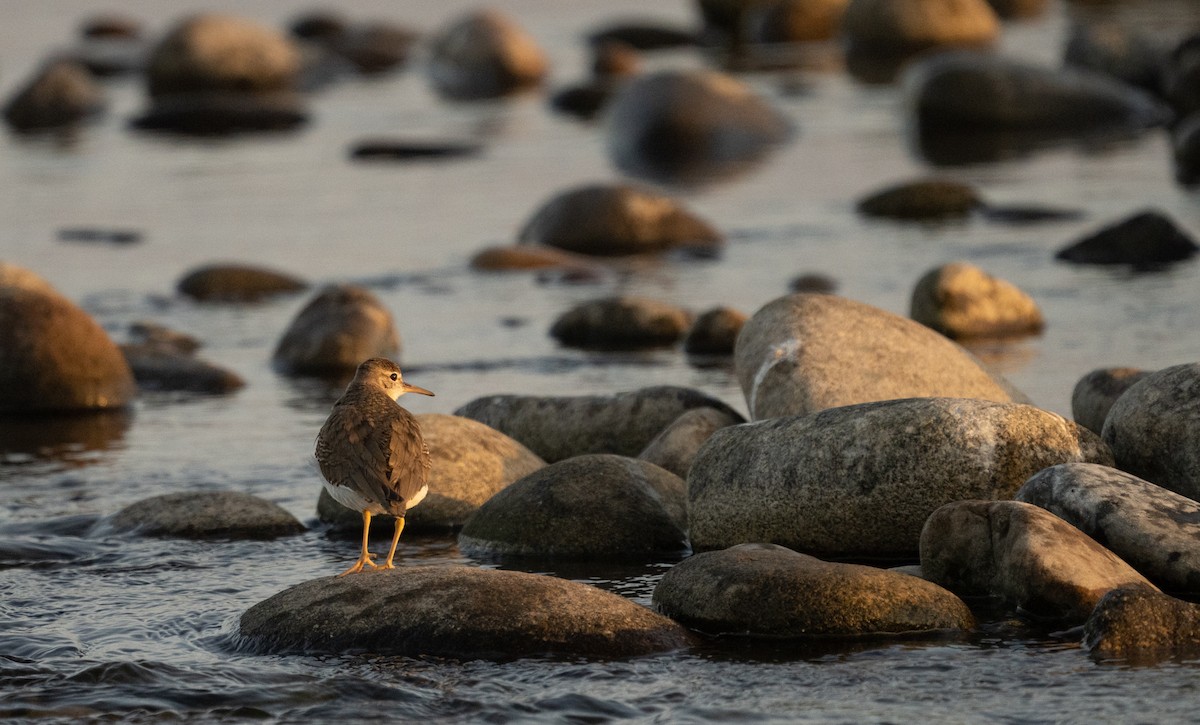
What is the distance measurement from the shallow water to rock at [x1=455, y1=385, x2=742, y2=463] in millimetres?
1280

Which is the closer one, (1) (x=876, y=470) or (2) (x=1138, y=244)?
(1) (x=876, y=470)

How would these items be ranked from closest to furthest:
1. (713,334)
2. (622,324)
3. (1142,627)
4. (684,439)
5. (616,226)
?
(1142,627) < (684,439) < (713,334) < (622,324) < (616,226)

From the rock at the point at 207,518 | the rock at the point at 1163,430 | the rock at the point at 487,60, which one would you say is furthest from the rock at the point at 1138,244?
the rock at the point at 487,60

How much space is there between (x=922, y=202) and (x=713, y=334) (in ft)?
20.8

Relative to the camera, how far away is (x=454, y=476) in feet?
33.9

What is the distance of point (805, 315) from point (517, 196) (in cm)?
1185

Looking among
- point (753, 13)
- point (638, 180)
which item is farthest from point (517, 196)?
point (753, 13)

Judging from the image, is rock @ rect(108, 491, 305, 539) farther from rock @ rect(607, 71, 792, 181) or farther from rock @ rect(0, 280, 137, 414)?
rock @ rect(607, 71, 792, 181)

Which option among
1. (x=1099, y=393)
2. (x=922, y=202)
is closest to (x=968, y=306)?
(x=1099, y=393)

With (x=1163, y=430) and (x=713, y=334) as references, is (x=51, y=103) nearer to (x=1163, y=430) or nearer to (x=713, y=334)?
(x=713, y=334)

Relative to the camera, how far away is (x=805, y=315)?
36.0 feet

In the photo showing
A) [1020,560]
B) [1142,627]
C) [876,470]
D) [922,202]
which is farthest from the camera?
[922,202]

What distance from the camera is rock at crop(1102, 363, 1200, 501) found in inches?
363

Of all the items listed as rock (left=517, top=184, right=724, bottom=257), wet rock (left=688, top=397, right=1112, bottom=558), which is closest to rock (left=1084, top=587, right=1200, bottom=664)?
wet rock (left=688, top=397, right=1112, bottom=558)
